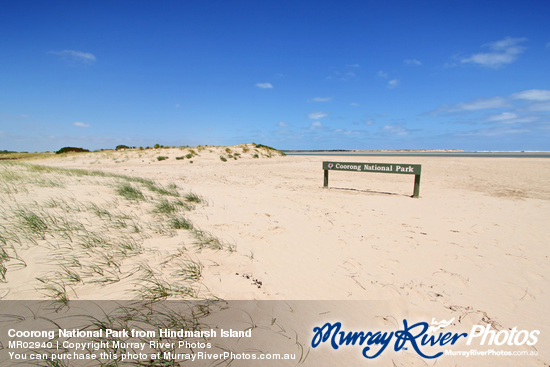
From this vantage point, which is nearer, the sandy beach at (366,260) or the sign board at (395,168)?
the sandy beach at (366,260)

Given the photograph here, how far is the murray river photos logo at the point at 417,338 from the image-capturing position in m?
2.39

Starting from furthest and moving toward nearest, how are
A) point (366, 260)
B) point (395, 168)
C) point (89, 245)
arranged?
point (395, 168) < point (366, 260) < point (89, 245)

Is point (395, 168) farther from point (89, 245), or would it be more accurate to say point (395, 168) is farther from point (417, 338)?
point (89, 245)

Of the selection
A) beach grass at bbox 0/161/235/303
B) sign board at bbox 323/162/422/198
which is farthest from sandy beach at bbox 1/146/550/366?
sign board at bbox 323/162/422/198

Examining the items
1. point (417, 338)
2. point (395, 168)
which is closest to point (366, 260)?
point (417, 338)

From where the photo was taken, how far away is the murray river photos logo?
2389mm

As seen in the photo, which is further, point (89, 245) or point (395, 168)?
point (395, 168)

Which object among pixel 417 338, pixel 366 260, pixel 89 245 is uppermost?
pixel 89 245

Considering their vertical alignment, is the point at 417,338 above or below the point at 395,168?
below

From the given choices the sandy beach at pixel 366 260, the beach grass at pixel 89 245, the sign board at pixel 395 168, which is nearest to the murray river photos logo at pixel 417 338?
the sandy beach at pixel 366 260

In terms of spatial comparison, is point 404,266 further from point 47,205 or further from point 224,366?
point 47,205

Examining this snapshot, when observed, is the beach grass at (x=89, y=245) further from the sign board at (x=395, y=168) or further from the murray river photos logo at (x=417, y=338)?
the sign board at (x=395, y=168)

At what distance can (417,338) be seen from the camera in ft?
8.24

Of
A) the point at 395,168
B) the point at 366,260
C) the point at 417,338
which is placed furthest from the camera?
the point at 395,168
